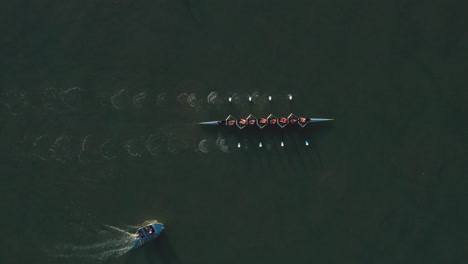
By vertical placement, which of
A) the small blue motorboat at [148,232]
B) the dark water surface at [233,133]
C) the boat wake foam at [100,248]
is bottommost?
the boat wake foam at [100,248]

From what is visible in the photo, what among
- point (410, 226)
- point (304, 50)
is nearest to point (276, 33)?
point (304, 50)

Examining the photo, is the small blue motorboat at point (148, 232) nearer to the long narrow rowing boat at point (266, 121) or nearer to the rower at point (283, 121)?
the long narrow rowing boat at point (266, 121)

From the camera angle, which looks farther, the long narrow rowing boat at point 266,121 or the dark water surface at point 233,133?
the dark water surface at point 233,133

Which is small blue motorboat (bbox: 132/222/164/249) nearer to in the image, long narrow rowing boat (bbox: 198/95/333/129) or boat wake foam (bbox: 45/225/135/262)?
boat wake foam (bbox: 45/225/135/262)

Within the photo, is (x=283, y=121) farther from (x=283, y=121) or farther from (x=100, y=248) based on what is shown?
(x=100, y=248)

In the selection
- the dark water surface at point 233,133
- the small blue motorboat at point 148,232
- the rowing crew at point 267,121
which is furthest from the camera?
the dark water surface at point 233,133

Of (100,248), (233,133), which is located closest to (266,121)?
A: (233,133)

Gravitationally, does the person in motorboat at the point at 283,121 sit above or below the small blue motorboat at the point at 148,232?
above

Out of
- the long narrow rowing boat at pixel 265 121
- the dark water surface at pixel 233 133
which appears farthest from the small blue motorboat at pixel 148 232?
the long narrow rowing boat at pixel 265 121

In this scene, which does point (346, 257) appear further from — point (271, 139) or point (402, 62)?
point (402, 62)
